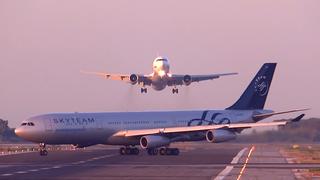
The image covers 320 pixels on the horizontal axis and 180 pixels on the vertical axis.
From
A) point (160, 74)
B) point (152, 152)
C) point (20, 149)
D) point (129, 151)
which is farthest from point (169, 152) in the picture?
point (20, 149)

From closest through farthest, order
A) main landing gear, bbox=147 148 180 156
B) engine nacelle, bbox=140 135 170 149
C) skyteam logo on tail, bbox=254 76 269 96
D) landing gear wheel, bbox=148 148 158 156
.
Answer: engine nacelle, bbox=140 135 170 149 < main landing gear, bbox=147 148 180 156 < landing gear wheel, bbox=148 148 158 156 < skyteam logo on tail, bbox=254 76 269 96

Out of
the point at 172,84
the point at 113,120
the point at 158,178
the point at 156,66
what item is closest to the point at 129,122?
the point at 113,120

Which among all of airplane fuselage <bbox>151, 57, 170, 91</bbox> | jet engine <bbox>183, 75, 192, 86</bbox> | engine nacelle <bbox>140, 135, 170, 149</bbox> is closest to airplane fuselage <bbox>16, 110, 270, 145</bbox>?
engine nacelle <bbox>140, 135, 170, 149</bbox>

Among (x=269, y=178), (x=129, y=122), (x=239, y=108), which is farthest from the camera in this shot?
(x=239, y=108)

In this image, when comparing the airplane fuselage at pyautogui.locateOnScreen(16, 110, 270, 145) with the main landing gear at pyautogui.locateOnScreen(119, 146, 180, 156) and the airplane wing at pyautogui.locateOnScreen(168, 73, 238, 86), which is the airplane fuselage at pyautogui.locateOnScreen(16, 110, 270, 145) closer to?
the main landing gear at pyautogui.locateOnScreen(119, 146, 180, 156)

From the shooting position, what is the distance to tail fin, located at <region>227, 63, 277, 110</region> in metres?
75.3

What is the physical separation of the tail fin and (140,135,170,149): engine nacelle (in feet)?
34.2

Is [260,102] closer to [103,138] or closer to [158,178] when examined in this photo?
[103,138]

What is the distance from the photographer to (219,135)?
65625 mm

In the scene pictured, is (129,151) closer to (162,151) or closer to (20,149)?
(162,151)

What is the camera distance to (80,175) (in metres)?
37.5

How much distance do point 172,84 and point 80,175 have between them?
170ft

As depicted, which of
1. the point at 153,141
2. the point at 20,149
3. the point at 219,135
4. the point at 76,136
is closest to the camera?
the point at 219,135

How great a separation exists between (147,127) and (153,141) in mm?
4558
